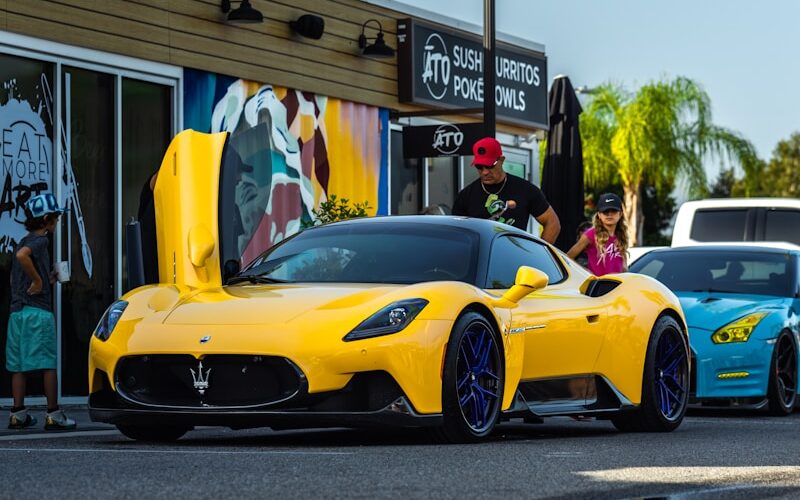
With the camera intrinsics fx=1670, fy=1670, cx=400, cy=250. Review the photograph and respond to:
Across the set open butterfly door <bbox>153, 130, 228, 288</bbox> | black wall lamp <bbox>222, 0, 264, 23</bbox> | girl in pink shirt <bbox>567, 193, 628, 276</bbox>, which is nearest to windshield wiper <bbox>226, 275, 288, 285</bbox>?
open butterfly door <bbox>153, 130, 228, 288</bbox>

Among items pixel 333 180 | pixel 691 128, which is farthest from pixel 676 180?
pixel 333 180

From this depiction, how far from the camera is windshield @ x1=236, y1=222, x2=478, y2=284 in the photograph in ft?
29.9

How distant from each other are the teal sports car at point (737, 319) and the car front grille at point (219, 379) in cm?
570

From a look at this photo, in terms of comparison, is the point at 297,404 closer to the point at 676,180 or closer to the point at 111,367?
the point at 111,367

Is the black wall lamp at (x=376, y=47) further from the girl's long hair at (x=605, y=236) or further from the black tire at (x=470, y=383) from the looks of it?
the black tire at (x=470, y=383)

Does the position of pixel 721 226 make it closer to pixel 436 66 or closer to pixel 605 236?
pixel 436 66

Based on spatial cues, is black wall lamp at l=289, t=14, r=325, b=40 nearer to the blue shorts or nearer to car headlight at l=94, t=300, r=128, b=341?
the blue shorts

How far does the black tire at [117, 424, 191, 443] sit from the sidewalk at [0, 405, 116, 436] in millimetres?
1649

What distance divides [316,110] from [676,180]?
4213cm

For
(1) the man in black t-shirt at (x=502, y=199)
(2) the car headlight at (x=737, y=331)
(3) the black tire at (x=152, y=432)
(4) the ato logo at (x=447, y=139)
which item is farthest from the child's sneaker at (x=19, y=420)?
(4) the ato logo at (x=447, y=139)

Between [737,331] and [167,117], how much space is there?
626 centimetres

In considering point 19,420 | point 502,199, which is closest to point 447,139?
point 502,199

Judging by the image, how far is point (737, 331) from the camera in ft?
44.0

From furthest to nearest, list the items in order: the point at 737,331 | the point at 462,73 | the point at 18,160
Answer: the point at 462,73 → the point at 18,160 → the point at 737,331
